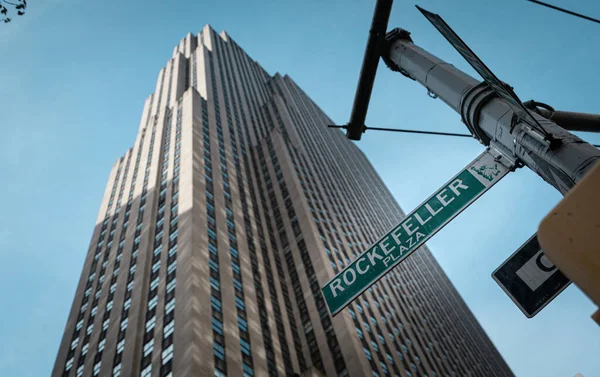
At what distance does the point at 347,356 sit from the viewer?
142ft

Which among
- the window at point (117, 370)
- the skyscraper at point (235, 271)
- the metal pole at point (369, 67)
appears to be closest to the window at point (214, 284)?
the skyscraper at point (235, 271)

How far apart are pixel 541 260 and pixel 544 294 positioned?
343 millimetres

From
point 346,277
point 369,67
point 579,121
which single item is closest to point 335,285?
point 346,277

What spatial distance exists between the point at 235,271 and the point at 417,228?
135ft

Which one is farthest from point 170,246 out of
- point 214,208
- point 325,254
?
point 325,254

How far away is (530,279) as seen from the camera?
4562 mm

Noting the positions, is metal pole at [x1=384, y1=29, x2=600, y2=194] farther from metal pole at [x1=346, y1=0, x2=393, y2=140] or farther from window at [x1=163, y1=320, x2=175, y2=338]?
window at [x1=163, y1=320, x2=175, y2=338]

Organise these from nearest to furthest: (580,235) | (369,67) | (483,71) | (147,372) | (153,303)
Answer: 1. (580,235)
2. (483,71)
3. (369,67)
4. (147,372)
5. (153,303)

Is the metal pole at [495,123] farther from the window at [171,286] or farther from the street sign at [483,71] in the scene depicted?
the window at [171,286]

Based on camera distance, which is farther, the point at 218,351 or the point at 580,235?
the point at 218,351

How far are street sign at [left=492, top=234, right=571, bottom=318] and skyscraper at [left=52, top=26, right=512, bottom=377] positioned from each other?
2878cm

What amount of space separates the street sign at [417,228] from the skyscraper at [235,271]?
27107 millimetres

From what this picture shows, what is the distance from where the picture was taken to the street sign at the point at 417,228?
17.7ft

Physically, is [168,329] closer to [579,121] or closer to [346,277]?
[346,277]
